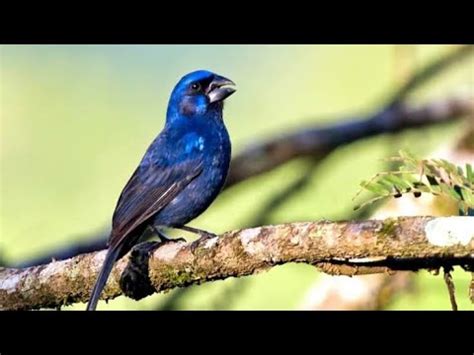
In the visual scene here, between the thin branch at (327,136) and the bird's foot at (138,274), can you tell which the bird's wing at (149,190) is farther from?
the thin branch at (327,136)

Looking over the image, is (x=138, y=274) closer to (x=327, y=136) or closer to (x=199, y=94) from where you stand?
(x=199, y=94)

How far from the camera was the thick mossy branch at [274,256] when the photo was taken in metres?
2.97

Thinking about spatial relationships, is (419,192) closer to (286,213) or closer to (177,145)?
(177,145)

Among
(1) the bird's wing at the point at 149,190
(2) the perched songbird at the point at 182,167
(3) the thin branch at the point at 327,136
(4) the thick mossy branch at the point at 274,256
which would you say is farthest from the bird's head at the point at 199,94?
(4) the thick mossy branch at the point at 274,256

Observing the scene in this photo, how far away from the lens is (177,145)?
16.6ft

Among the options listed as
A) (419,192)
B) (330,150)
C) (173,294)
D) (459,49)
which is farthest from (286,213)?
(419,192)

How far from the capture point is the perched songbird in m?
4.62

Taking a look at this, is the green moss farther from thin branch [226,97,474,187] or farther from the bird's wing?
thin branch [226,97,474,187]

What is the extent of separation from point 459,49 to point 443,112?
556 millimetres

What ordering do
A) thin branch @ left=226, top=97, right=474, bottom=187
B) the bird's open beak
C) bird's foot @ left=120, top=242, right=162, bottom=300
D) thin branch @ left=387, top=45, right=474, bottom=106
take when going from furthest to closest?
thin branch @ left=387, top=45, right=474, bottom=106
thin branch @ left=226, top=97, right=474, bottom=187
the bird's open beak
bird's foot @ left=120, top=242, right=162, bottom=300

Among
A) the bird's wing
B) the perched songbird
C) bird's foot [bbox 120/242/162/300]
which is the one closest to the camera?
bird's foot [bbox 120/242/162/300]

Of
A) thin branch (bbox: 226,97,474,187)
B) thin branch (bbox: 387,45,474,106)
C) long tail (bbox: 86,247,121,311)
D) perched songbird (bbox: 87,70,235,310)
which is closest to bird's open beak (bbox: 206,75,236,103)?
perched songbird (bbox: 87,70,235,310)

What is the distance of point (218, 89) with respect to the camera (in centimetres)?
527

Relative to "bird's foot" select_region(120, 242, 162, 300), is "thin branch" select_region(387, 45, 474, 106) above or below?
above
